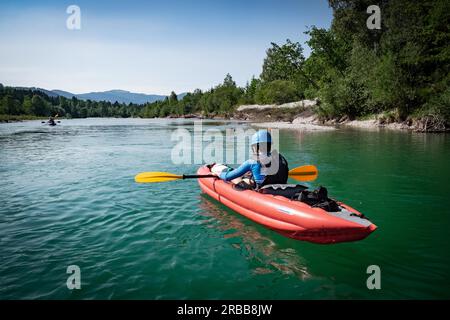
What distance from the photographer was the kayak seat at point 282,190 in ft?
19.0

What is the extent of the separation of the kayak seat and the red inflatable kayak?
12 cm

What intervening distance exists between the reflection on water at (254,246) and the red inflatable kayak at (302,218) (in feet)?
0.86

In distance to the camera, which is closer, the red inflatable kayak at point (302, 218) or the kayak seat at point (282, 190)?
the red inflatable kayak at point (302, 218)

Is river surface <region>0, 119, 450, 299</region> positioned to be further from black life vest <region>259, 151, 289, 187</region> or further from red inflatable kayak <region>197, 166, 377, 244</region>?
black life vest <region>259, 151, 289, 187</region>

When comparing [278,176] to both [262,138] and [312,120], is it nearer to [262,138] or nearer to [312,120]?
[262,138]

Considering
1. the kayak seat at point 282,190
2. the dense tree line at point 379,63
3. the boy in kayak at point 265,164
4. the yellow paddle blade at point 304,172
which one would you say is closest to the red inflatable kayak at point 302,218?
the kayak seat at point 282,190

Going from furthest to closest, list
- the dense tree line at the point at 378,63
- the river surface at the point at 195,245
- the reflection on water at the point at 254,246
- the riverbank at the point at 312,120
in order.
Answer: the dense tree line at the point at 378,63 < the riverbank at the point at 312,120 < the reflection on water at the point at 254,246 < the river surface at the point at 195,245

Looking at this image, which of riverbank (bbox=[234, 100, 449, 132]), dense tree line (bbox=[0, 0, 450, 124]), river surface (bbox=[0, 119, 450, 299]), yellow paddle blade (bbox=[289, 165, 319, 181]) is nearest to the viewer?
river surface (bbox=[0, 119, 450, 299])

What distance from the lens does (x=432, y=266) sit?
4418mm

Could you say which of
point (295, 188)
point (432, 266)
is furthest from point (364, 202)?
point (432, 266)

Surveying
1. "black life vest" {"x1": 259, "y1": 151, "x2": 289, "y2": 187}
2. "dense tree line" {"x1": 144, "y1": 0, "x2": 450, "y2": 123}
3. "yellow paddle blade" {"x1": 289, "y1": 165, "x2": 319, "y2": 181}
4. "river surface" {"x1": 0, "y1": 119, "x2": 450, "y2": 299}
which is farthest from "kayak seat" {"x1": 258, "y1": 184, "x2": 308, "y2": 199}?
"dense tree line" {"x1": 144, "y1": 0, "x2": 450, "y2": 123}

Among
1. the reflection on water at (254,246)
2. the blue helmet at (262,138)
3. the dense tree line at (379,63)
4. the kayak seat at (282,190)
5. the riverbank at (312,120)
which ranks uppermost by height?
the dense tree line at (379,63)

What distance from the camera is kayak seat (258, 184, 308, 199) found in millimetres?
5785

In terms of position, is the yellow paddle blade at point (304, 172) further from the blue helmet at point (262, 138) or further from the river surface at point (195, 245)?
the blue helmet at point (262, 138)
